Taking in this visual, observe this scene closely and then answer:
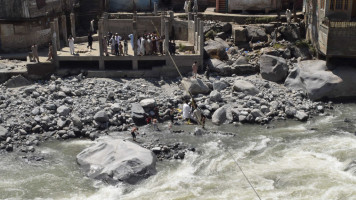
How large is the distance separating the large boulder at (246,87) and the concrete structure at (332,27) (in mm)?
4237

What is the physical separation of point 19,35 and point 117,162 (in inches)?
631

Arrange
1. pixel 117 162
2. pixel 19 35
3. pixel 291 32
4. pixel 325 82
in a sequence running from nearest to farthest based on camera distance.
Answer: pixel 117 162, pixel 325 82, pixel 291 32, pixel 19 35

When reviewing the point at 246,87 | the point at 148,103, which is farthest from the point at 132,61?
the point at 246,87

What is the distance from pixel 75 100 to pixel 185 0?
18.1m

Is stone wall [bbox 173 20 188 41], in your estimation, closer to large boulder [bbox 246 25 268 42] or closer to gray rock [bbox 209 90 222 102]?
large boulder [bbox 246 25 268 42]

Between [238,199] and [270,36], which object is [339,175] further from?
[270,36]

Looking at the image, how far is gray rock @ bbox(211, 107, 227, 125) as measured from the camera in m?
22.8

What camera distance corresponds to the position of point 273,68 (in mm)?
26812

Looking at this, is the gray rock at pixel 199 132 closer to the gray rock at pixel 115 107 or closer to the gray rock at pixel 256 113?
the gray rock at pixel 256 113

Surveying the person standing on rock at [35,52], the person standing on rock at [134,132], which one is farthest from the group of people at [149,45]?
the person standing on rock at [134,132]

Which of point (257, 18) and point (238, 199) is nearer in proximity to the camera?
point (238, 199)

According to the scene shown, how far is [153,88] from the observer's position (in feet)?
85.5

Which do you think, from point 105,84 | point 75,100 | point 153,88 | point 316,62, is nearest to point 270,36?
point 316,62

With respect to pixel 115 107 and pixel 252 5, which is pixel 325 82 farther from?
pixel 252 5
